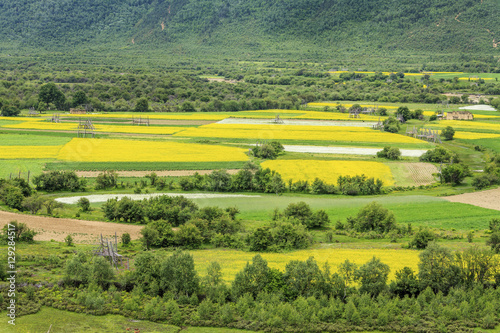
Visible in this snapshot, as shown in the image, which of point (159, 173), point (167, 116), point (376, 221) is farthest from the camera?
point (167, 116)

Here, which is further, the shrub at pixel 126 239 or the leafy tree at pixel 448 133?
the leafy tree at pixel 448 133

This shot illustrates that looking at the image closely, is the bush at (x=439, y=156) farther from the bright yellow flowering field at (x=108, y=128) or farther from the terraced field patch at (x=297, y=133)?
the bright yellow flowering field at (x=108, y=128)

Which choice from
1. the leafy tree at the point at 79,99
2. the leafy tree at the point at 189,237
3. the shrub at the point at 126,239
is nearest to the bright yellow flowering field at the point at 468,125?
the leafy tree at the point at 189,237

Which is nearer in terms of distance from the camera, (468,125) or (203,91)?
(468,125)

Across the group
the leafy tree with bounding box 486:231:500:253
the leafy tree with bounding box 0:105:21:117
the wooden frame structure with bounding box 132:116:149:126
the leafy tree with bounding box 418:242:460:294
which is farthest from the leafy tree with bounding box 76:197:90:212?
the leafy tree with bounding box 0:105:21:117

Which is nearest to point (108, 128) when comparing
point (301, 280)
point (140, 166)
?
point (140, 166)

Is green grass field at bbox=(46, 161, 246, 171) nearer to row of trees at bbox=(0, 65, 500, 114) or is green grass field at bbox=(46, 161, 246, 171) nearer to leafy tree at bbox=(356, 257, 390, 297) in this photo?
leafy tree at bbox=(356, 257, 390, 297)

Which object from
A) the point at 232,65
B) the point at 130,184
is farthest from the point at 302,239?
the point at 232,65

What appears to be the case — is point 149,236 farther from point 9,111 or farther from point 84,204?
point 9,111
